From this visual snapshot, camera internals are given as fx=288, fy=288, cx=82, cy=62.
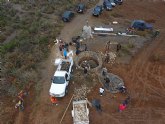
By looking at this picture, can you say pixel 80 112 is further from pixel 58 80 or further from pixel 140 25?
pixel 140 25

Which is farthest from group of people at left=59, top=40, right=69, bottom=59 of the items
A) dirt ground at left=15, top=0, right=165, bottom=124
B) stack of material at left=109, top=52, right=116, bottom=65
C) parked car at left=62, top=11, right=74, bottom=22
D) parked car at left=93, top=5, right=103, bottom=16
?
parked car at left=93, top=5, right=103, bottom=16

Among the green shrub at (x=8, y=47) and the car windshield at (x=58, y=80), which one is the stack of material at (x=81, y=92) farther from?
the green shrub at (x=8, y=47)

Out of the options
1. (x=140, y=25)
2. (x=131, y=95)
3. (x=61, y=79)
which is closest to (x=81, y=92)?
(x=61, y=79)

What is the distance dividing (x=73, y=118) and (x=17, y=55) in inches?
455

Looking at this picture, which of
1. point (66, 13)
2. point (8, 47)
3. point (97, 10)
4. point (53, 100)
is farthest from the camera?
point (97, 10)

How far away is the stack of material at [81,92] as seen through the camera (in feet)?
85.8

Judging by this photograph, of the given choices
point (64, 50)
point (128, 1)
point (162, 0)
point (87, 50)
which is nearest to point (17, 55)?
point (64, 50)

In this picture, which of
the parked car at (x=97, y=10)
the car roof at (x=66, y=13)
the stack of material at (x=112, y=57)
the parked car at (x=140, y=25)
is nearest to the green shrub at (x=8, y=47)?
the car roof at (x=66, y=13)

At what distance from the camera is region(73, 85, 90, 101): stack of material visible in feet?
85.8

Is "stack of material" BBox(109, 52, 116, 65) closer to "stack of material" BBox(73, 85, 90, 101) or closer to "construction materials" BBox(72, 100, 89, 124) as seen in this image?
"stack of material" BBox(73, 85, 90, 101)

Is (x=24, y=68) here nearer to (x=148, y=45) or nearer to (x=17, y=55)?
(x=17, y=55)

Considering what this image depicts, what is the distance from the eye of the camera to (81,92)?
26.7 m

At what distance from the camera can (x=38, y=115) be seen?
24500mm

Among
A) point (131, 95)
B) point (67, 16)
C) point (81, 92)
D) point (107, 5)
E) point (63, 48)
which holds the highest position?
point (107, 5)
